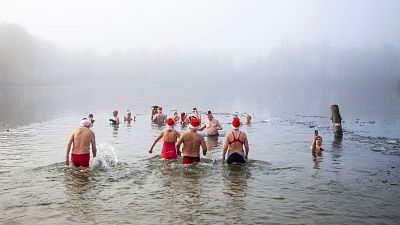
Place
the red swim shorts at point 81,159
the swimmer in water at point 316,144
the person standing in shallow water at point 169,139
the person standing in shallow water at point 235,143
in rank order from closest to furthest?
the red swim shorts at point 81,159
the person standing in shallow water at point 235,143
the person standing in shallow water at point 169,139
the swimmer in water at point 316,144

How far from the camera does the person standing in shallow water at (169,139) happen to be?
16312mm

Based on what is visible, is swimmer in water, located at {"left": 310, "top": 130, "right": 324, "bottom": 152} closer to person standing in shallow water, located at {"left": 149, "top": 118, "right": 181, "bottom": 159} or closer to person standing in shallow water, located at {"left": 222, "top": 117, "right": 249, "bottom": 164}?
person standing in shallow water, located at {"left": 222, "top": 117, "right": 249, "bottom": 164}

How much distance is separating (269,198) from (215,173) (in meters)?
3.23

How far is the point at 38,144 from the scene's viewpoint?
23.7m

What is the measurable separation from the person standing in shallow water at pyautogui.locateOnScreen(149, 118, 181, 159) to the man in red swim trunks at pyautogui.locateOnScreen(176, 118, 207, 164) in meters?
0.79

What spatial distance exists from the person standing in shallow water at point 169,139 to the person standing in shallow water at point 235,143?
210cm

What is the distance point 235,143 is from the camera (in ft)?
52.0

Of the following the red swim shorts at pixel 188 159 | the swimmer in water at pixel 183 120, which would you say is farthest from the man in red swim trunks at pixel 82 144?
the swimmer in water at pixel 183 120

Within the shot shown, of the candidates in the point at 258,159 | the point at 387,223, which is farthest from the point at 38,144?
the point at 387,223

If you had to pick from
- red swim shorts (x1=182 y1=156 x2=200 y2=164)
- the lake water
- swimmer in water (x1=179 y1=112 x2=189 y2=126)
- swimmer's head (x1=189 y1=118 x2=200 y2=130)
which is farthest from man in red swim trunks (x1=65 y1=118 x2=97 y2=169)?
swimmer in water (x1=179 y1=112 x2=189 y2=126)

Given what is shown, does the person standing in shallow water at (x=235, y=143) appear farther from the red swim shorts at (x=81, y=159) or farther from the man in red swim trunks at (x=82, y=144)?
the red swim shorts at (x=81, y=159)

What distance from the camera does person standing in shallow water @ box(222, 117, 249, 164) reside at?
15719 mm

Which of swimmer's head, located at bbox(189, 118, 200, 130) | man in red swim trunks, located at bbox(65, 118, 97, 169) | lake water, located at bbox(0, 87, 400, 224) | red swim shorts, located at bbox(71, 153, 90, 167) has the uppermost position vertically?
swimmer's head, located at bbox(189, 118, 200, 130)

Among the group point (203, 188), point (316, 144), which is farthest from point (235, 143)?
point (316, 144)
